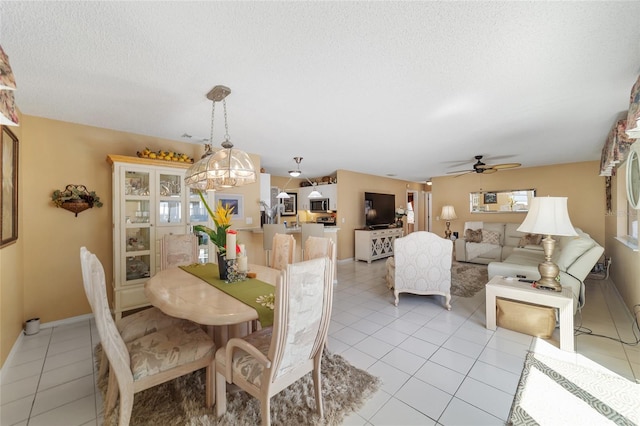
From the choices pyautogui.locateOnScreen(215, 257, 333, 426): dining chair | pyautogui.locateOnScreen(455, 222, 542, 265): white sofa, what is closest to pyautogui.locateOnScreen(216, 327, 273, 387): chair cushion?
pyautogui.locateOnScreen(215, 257, 333, 426): dining chair

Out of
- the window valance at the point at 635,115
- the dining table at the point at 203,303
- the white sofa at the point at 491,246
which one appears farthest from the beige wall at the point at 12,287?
the white sofa at the point at 491,246

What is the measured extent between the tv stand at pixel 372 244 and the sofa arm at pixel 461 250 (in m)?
1.55

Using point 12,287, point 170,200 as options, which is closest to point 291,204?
point 170,200

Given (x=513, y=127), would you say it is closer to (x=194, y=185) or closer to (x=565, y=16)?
(x=565, y=16)

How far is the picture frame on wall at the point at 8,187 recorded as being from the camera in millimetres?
2082

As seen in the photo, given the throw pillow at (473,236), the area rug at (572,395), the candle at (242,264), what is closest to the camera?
the area rug at (572,395)

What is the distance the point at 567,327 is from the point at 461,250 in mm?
4101

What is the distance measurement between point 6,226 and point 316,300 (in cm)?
284

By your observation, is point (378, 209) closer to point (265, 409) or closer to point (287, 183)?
point (287, 183)

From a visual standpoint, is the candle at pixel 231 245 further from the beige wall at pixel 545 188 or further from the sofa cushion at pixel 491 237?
the beige wall at pixel 545 188

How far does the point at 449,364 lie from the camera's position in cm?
215

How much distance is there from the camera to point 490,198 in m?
6.66

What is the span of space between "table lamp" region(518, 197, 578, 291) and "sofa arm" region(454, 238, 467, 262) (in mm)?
3701

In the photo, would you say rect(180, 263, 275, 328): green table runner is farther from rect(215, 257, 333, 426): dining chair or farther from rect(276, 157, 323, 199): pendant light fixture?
rect(276, 157, 323, 199): pendant light fixture
